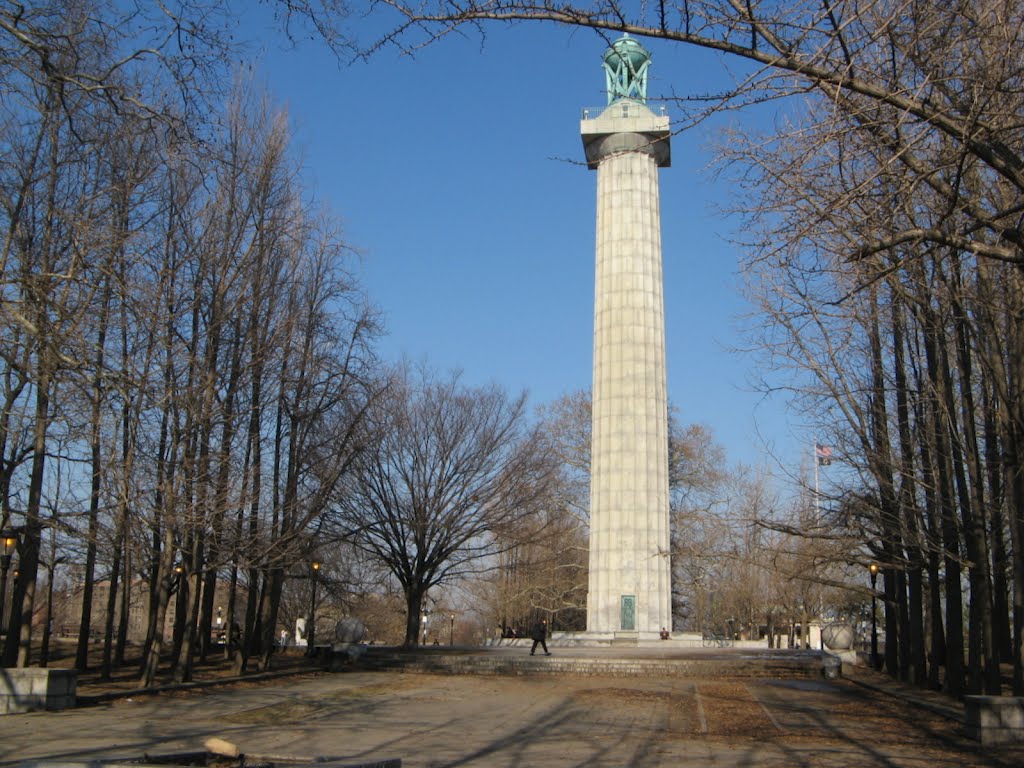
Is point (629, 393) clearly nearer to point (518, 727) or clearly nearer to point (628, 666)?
point (628, 666)

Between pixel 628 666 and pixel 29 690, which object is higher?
pixel 29 690

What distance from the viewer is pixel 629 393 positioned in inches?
1609

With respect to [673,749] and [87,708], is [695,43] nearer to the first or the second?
[673,749]

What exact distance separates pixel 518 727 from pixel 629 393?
27233mm

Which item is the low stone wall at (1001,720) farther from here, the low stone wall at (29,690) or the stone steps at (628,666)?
the low stone wall at (29,690)

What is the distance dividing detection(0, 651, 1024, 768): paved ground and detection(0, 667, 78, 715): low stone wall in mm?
427

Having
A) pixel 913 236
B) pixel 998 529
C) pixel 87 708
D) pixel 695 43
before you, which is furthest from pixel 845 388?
pixel 87 708

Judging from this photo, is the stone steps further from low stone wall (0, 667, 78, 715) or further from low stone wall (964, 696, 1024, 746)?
low stone wall (964, 696, 1024, 746)

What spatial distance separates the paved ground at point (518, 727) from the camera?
37.3ft

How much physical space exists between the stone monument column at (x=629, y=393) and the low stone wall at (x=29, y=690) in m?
26.2

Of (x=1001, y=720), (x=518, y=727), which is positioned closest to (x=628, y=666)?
(x=518, y=727)

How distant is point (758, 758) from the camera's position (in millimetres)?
11609

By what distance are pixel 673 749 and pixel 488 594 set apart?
1740 inches

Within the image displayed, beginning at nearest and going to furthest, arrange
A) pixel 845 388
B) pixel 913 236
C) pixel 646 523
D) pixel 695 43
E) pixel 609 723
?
1. pixel 695 43
2. pixel 913 236
3. pixel 609 723
4. pixel 845 388
5. pixel 646 523
